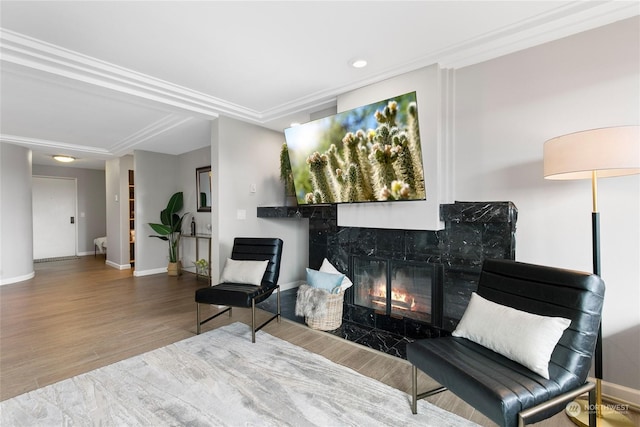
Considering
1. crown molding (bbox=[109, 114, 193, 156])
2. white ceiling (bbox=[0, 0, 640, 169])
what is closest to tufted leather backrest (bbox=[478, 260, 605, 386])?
white ceiling (bbox=[0, 0, 640, 169])

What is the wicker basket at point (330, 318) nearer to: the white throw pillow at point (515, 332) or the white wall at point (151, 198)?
the white throw pillow at point (515, 332)

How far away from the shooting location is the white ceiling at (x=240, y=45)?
1.92 metres

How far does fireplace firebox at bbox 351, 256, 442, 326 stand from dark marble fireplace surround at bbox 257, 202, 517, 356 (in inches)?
1.4

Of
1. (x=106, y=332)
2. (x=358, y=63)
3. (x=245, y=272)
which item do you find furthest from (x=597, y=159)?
(x=106, y=332)

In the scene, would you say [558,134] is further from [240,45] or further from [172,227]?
[172,227]

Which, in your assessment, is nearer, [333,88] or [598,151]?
[598,151]

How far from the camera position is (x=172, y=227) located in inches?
224

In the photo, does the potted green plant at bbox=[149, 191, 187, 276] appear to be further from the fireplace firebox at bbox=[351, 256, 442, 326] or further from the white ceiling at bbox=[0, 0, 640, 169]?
the fireplace firebox at bbox=[351, 256, 442, 326]

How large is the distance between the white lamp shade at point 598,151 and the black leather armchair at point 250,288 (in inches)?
99.9

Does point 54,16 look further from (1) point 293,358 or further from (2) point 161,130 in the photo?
(1) point 293,358

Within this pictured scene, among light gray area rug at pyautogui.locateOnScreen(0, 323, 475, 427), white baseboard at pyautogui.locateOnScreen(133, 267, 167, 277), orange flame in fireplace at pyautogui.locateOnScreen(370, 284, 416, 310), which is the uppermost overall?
orange flame in fireplace at pyautogui.locateOnScreen(370, 284, 416, 310)

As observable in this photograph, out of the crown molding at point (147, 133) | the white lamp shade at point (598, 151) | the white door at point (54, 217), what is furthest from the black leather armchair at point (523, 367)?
the white door at point (54, 217)

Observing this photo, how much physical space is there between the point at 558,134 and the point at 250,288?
→ 9.43ft

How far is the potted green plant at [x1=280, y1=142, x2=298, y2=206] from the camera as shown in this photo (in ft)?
13.4
